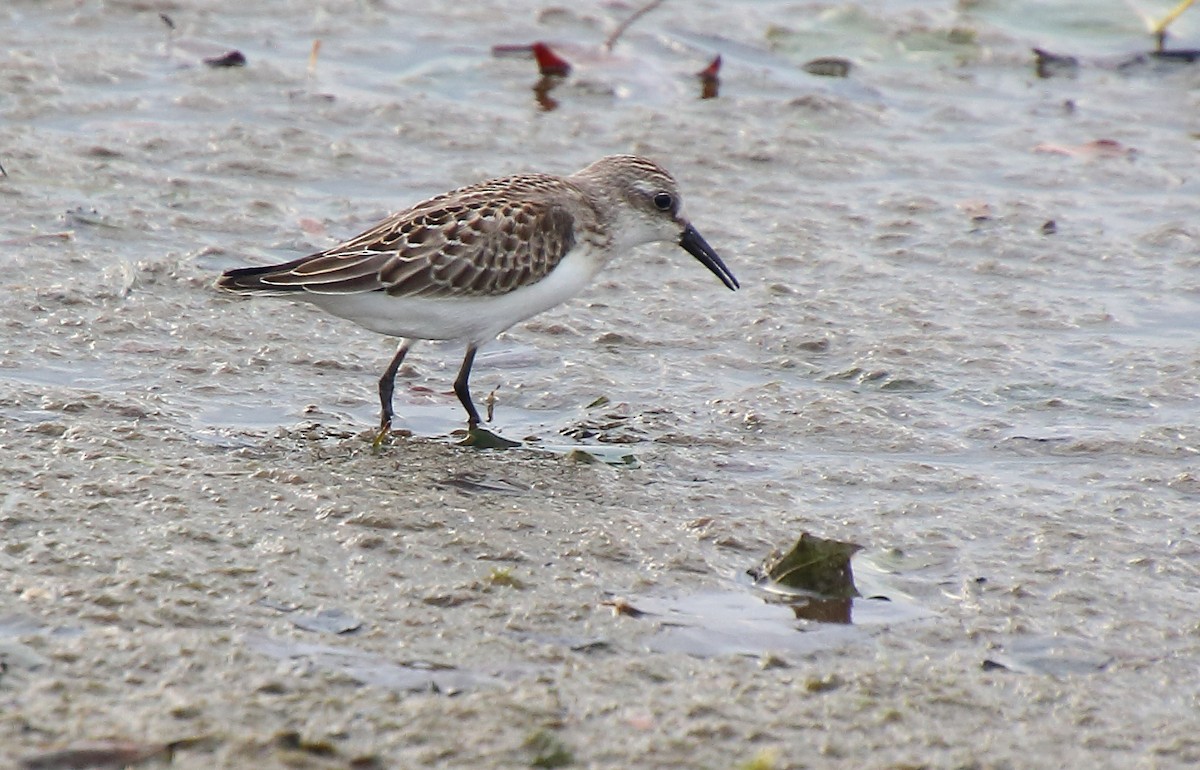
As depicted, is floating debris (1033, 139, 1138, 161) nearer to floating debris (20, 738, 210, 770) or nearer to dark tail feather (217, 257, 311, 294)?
dark tail feather (217, 257, 311, 294)

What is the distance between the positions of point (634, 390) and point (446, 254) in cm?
96

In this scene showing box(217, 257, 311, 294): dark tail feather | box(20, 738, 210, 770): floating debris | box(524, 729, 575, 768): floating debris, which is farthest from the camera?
box(217, 257, 311, 294): dark tail feather

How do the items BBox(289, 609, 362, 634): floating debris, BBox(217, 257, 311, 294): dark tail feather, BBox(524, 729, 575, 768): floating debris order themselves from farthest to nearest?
BBox(217, 257, 311, 294): dark tail feather, BBox(289, 609, 362, 634): floating debris, BBox(524, 729, 575, 768): floating debris

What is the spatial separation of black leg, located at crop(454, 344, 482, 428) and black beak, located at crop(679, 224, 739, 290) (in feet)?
4.17

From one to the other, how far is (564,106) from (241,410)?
163 inches

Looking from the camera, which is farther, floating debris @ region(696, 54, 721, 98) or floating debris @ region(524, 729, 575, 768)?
floating debris @ region(696, 54, 721, 98)

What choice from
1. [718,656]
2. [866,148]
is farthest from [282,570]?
[866,148]

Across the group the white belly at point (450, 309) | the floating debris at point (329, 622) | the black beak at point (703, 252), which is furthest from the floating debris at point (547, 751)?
the black beak at point (703, 252)

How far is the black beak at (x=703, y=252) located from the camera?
279 inches

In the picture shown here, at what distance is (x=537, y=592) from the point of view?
4762 millimetres

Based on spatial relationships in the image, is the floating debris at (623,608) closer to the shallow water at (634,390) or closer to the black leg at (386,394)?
the shallow water at (634,390)

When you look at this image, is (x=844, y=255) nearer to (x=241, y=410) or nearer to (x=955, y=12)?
(x=241, y=410)

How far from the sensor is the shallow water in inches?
167

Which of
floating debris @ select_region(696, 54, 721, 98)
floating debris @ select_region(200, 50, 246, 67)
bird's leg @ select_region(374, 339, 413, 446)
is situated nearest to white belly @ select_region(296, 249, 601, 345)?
bird's leg @ select_region(374, 339, 413, 446)
